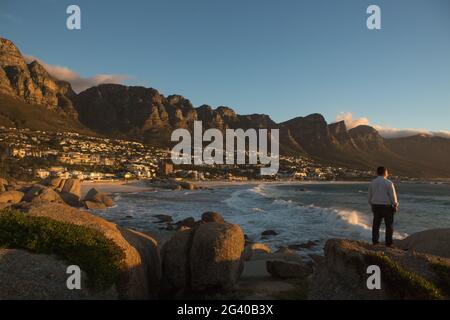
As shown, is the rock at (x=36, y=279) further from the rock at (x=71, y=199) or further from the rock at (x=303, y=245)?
the rock at (x=71, y=199)

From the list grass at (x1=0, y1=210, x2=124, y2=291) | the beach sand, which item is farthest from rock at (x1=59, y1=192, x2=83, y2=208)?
grass at (x1=0, y1=210, x2=124, y2=291)

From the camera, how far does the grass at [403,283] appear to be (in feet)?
21.8

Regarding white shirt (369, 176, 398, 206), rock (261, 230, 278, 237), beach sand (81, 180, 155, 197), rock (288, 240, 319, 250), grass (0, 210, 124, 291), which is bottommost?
beach sand (81, 180, 155, 197)

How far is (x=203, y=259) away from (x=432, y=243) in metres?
7.55

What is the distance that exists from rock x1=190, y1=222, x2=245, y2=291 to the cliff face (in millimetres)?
174851

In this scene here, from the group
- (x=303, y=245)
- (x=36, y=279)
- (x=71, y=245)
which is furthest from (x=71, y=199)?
(x=36, y=279)

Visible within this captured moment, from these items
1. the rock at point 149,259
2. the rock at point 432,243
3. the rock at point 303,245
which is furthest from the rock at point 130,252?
the rock at point 303,245

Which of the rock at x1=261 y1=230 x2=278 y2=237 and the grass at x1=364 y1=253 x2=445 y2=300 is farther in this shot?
the rock at x1=261 y1=230 x2=278 y2=237

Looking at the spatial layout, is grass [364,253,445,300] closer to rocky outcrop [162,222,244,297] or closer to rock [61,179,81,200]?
rocky outcrop [162,222,244,297]

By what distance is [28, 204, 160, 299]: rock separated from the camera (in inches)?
315

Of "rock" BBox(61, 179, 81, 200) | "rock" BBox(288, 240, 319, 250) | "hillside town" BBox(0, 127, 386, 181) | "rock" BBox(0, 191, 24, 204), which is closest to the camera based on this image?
"rock" BBox(288, 240, 319, 250)

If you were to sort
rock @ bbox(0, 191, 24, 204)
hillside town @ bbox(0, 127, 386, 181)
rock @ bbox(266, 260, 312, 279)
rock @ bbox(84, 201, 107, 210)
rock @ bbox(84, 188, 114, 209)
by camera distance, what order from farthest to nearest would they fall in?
1. hillside town @ bbox(0, 127, 386, 181)
2. rock @ bbox(84, 188, 114, 209)
3. rock @ bbox(84, 201, 107, 210)
4. rock @ bbox(0, 191, 24, 204)
5. rock @ bbox(266, 260, 312, 279)

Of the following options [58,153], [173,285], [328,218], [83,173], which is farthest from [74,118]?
[173,285]

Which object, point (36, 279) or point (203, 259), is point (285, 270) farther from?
point (36, 279)
